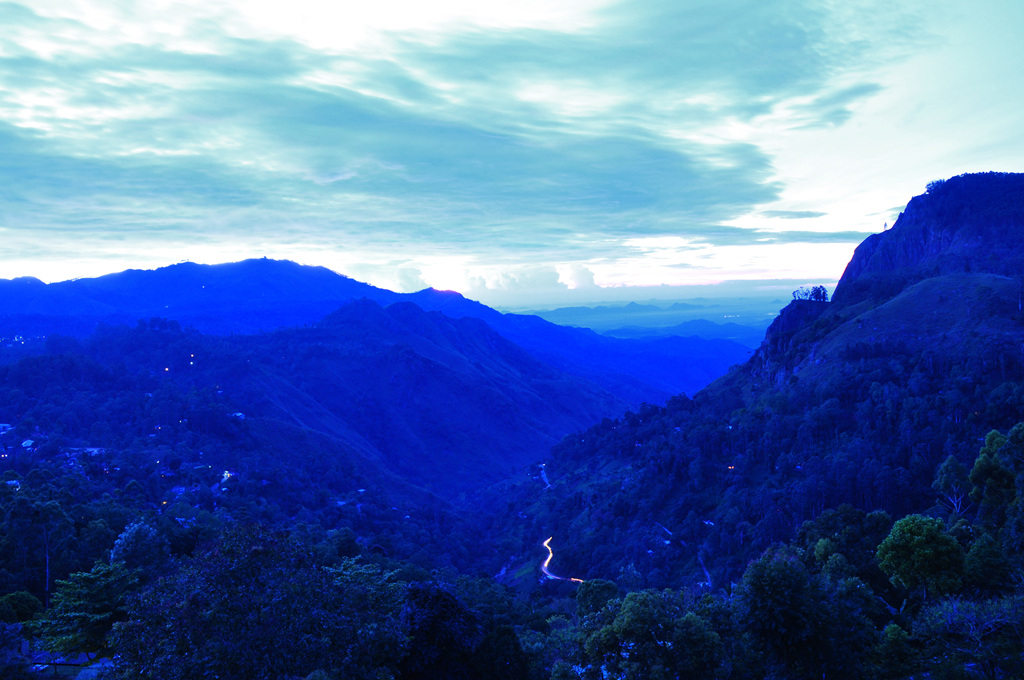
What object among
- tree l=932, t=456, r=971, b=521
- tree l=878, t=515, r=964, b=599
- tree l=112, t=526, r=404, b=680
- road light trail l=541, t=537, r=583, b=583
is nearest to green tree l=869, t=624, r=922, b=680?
tree l=878, t=515, r=964, b=599

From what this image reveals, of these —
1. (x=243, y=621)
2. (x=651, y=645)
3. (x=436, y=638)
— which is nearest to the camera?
(x=243, y=621)

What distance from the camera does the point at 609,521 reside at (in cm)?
10719

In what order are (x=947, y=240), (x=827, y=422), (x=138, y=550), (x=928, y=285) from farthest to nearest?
(x=947, y=240) → (x=928, y=285) → (x=827, y=422) → (x=138, y=550)

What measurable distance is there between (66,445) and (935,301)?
16883 centimetres

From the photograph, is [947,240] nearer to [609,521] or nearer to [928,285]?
[928,285]

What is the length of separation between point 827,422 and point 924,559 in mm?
71317

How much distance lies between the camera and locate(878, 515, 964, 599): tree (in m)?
33.2

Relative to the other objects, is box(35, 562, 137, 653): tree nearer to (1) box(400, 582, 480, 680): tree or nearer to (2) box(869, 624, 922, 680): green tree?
(1) box(400, 582, 480, 680): tree

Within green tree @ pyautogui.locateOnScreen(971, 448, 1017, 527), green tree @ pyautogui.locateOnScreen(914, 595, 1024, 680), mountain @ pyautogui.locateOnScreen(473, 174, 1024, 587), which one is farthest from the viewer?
mountain @ pyautogui.locateOnScreen(473, 174, 1024, 587)

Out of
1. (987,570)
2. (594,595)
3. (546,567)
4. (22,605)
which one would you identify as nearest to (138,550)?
(22,605)

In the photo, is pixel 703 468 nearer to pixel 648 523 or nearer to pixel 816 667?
pixel 648 523

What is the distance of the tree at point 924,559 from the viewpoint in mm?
33156

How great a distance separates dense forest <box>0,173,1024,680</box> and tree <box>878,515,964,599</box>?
0.12m

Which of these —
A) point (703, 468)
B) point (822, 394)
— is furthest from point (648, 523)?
point (822, 394)
